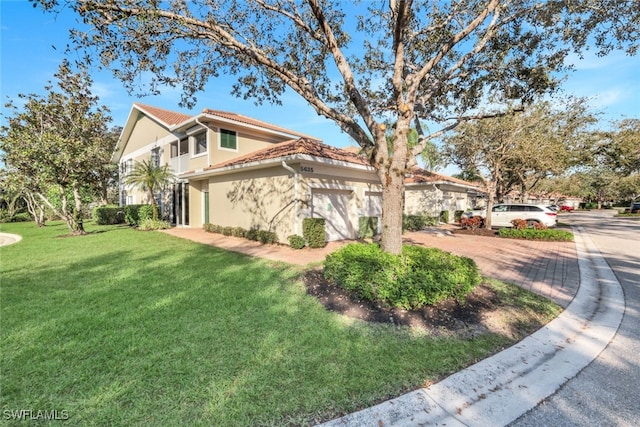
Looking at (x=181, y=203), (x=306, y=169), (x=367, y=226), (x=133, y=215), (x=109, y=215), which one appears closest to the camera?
(x=306, y=169)

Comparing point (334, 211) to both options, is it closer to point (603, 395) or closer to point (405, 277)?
point (405, 277)

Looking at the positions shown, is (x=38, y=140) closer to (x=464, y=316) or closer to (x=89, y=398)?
(x=89, y=398)

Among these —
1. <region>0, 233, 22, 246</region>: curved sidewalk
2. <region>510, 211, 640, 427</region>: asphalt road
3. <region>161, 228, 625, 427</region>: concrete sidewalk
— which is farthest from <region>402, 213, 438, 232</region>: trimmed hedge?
<region>0, 233, 22, 246</region>: curved sidewalk

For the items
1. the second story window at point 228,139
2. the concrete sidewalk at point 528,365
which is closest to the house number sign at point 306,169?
the concrete sidewalk at point 528,365

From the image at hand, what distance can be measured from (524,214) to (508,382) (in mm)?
17510

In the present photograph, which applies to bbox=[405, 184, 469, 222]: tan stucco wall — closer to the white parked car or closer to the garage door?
the white parked car

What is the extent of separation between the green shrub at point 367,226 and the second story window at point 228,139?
8.11 m

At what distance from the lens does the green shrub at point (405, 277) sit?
14.3ft

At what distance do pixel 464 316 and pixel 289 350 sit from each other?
2809 millimetres

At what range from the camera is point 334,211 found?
11906mm

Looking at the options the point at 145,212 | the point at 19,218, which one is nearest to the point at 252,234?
the point at 145,212

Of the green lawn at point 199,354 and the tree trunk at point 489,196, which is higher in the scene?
the tree trunk at point 489,196

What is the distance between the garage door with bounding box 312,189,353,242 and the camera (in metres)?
11.2

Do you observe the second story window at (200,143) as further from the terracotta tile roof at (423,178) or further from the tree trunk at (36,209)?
the terracotta tile roof at (423,178)
